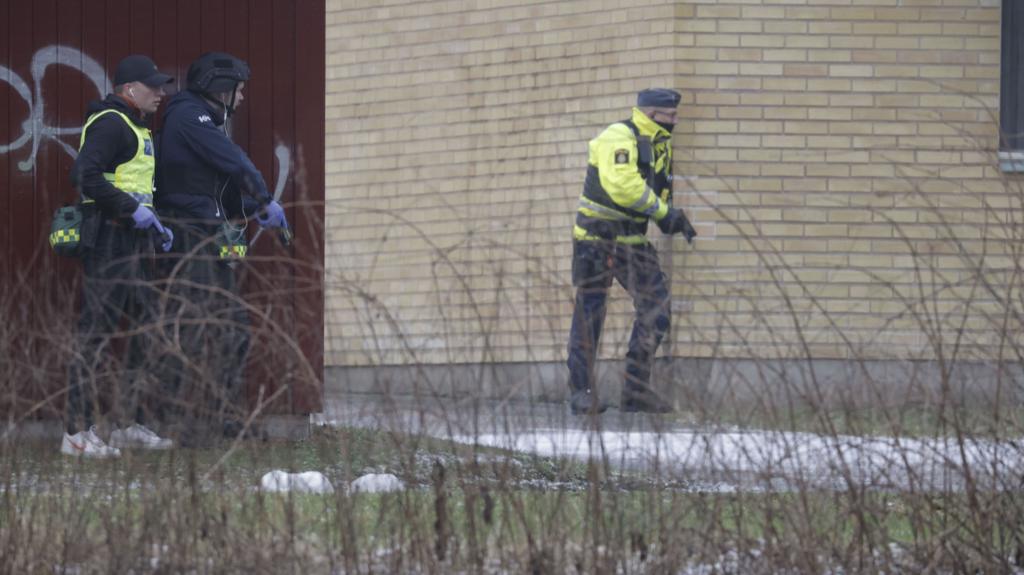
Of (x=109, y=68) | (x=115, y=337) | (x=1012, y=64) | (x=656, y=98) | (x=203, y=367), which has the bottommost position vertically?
(x=203, y=367)

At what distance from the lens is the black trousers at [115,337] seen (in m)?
5.55

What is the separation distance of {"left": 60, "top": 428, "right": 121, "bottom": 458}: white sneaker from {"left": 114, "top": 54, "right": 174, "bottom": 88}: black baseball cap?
251 cm

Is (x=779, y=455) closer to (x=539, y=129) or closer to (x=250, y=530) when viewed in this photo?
(x=250, y=530)

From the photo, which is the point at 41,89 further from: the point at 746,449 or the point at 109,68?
the point at 746,449

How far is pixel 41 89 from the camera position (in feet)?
30.6

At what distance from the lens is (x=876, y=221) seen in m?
11.8

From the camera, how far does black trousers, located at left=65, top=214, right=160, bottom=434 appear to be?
5.55 metres

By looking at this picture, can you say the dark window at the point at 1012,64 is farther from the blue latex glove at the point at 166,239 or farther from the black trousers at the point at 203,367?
the black trousers at the point at 203,367

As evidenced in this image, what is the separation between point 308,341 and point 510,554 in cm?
324

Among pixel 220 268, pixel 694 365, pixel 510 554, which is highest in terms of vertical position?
pixel 220 268

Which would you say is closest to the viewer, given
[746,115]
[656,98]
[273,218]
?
[273,218]

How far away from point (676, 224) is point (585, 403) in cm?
536

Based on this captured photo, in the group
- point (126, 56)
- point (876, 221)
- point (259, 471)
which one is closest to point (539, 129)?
point (876, 221)

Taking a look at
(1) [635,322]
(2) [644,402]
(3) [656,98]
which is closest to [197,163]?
(3) [656,98]
